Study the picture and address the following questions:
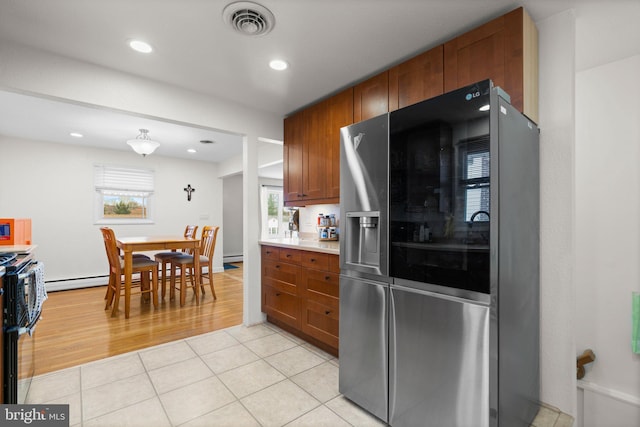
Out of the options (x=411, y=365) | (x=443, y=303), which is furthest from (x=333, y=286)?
(x=443, y=303)

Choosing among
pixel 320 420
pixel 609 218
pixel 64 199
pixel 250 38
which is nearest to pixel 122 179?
pixel 64 199

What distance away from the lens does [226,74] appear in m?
2.54

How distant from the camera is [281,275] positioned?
3033mm

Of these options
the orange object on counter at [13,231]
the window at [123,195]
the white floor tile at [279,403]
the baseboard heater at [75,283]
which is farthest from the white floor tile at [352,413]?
the window at [123,195]

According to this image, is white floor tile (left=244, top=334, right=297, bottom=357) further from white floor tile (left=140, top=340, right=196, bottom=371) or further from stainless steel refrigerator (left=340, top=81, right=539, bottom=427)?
stainless steel refrigerator (left=340, top=81, right=539, bottom=427)

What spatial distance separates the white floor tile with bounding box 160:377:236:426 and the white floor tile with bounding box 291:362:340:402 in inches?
19.3

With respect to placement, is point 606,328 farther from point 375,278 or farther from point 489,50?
point 489,50

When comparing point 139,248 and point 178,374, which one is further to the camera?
point 139,248

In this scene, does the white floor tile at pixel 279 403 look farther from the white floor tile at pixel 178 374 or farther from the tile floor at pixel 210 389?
the white floor tile at pixel 178 374

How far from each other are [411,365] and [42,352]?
124 inches

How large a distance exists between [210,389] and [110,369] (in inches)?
36.6

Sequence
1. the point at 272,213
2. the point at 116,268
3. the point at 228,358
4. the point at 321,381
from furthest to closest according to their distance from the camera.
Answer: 1. the point at 272,213
2. the point at 116,268
3. the point at 228,358
4. the point at 321,381

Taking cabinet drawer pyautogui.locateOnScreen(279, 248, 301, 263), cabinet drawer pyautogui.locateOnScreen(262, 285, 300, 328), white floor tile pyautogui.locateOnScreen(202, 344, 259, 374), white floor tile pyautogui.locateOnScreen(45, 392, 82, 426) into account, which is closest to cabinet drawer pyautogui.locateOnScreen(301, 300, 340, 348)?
cabinet drawer pyautogui.locateOnScreen(262, 285, 300, 328)

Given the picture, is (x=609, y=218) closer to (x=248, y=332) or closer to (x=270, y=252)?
(x=270, y=252)
